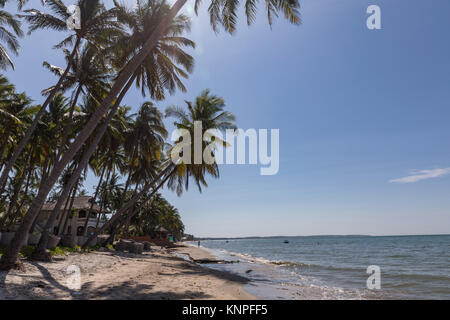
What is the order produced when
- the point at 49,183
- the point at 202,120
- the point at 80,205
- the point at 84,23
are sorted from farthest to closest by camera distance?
1. the point at 80,205
2. the point at 202,120
3. the point at 84,23
4. the point at 49,183

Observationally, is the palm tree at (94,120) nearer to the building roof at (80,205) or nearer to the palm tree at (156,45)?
the palm tree at (156,45)

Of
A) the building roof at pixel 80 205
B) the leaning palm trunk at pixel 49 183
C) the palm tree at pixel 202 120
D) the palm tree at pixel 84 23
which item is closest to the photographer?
the leaning palm trunk at pixel 49 183

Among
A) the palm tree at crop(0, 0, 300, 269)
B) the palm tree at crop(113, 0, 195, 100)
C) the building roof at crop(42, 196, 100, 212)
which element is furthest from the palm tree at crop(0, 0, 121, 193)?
the building roof at crop(42, 196, 100, 212)

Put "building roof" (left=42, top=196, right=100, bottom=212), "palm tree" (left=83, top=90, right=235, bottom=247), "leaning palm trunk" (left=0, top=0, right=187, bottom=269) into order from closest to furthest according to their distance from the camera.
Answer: "leaning palm trunk" (left=0, top=0, right=187, bottom=269) → "palm tree" (left=83, top=90, right=235, bottom=247) → "building roof" (left=42, top=196, right=100, bottom=212)

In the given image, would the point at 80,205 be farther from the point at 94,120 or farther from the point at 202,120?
the point at 94,120

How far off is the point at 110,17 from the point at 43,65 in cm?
615

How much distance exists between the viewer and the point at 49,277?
25.1ft

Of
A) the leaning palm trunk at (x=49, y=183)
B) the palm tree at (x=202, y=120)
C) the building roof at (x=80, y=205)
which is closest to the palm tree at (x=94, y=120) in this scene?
the leaning palm trunk at (x=49, y=183)

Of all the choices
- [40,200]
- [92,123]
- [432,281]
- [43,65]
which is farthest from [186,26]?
[432,281]

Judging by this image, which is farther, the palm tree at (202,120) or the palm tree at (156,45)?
the palm tree at (202,120)

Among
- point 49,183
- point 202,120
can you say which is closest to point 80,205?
point 202,120

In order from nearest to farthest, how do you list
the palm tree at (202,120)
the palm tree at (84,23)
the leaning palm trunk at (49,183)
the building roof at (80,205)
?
the leaning palm trunk at (49,183) → the palm tree at (84,23) → the palm tree at (202,120) → the building roof at (80,205)

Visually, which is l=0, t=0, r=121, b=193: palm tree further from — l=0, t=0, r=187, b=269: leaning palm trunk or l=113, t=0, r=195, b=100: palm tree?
l=0, t=0, r=187, b=269: leaning palm trunk
